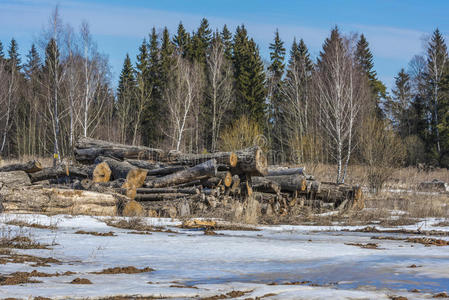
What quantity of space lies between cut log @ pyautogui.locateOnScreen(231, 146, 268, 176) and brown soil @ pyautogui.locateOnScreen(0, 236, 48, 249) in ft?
20.8

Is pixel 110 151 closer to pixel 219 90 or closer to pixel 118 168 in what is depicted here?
pixel 118 168

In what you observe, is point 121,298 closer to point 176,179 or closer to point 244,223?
point 244,223

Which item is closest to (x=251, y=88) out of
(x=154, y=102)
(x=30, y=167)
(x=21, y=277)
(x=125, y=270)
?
(x=154, y=102)

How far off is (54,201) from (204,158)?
385 cm

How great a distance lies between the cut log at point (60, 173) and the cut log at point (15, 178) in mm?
621

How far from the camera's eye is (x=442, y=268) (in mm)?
4418

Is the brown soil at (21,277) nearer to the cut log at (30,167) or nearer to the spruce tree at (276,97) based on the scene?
the cut log at (30,167)

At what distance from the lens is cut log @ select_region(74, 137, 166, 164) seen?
509 inches

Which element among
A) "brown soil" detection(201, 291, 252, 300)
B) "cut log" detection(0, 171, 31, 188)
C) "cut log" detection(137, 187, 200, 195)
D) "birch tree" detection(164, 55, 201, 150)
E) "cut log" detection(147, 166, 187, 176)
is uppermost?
"birch tree" detection(164, 55, 201, 150)

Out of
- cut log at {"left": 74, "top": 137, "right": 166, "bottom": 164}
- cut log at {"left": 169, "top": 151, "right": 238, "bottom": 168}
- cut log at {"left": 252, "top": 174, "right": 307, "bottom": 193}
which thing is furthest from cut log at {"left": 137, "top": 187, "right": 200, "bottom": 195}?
cut log at {"left": 252, "top": 174, "right": 307, "bottom": 193}

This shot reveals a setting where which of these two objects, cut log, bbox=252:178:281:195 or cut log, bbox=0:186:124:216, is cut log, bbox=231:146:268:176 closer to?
cut log, bbox=252:178:281:195

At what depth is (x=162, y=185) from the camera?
37.3ft

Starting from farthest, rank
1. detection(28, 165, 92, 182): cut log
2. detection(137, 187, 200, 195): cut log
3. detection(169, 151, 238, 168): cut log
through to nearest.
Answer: detection(28, 165, 92, 182): cut log < detection(169, 151, 238, 168): cut log < detection(137, 187, 200, 195): cut log

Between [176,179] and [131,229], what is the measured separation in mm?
3567
